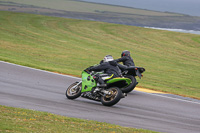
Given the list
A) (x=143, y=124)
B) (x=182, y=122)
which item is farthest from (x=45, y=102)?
(x=182, y=122)

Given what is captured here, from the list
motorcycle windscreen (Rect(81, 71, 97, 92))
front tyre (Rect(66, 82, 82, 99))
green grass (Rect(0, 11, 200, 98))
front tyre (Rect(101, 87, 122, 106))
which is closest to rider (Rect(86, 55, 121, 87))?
motorcycle windscreen (Rect(81, 71, 97, 92))

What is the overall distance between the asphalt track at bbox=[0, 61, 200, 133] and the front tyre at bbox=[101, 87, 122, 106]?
0.19 meters

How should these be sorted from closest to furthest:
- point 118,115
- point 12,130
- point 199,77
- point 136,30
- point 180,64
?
point 12,130, point 118,115, point 199,77, point 180,64, point 136,30

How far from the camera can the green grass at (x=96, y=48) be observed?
70.8ft

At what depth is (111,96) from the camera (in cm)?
1189

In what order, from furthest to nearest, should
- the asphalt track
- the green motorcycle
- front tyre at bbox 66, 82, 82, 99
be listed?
front tyre at bbox 66, 82, 82, 99, the green motorcycle, the asphalt track

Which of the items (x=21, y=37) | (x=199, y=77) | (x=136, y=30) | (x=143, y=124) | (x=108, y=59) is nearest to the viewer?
(x=143, y=124)

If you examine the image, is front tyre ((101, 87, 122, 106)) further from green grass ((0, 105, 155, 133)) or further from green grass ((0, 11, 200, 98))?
green grass ((0, 11, 200, 98))

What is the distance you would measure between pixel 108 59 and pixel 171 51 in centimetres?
2422

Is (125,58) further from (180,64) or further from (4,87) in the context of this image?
(180,64)

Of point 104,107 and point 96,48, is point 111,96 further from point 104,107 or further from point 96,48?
point 96,48

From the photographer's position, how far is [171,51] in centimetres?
3606

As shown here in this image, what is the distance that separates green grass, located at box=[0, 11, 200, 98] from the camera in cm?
2159

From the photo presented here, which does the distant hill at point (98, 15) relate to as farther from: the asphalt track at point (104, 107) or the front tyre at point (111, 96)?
the front tyre at point (111, 96)
